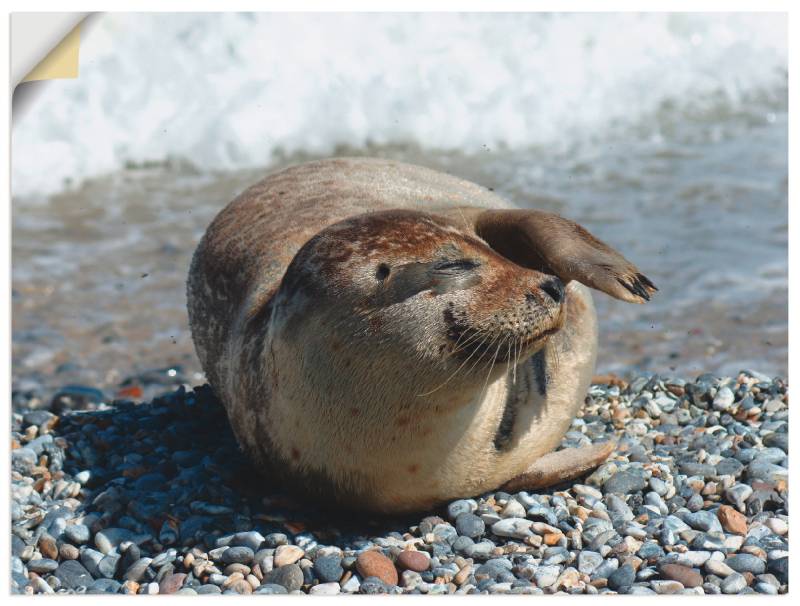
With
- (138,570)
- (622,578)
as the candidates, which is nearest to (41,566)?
(138,570)

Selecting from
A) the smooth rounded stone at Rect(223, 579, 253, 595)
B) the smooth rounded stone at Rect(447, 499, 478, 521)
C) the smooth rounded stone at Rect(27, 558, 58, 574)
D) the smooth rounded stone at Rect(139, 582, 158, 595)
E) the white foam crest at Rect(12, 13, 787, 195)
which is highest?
the white foam crest at Rect(12, 13, 787, 195)

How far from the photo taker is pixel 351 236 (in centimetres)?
405

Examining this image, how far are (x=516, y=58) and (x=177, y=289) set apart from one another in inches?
172

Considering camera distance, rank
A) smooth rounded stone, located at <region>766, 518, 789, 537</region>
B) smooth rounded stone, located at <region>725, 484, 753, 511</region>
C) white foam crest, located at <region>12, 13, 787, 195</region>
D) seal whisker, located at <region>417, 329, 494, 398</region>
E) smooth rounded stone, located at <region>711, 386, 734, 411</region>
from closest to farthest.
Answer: seal whisker, located at <region>417, 329, 494, 398</region>
smooth rounded stone, located at <region>766, 518, 789, 537</region>
smooth rounded stone, located at <region>725, 484, 753, 511</region>
smooth rounded stone, located at <region>711, 386, 734, 411</region>
white foam crest, located at <region>12, 13, 787, 195</region>

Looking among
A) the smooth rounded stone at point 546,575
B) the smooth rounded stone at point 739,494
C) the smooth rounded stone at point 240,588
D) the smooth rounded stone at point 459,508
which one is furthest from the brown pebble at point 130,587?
the smooth rounded stone at point 739,494

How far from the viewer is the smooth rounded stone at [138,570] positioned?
412 cm

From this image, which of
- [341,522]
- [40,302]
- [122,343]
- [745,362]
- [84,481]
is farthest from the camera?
[40,302]

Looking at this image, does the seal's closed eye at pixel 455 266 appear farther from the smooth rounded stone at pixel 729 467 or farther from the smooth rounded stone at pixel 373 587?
the smooth rounded stone at pixel 729 467

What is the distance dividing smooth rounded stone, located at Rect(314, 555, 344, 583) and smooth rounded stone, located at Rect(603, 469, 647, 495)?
133 cm

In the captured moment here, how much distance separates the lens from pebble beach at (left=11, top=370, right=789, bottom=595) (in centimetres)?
395

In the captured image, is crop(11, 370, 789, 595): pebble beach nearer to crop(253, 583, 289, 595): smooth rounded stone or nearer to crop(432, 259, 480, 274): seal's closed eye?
crop(253, 583, 289, 595): smooth rounded stone

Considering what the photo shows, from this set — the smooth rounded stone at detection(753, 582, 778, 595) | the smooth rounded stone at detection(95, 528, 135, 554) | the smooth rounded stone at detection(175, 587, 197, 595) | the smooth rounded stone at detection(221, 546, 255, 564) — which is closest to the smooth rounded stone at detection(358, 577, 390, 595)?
the smooth rounded stone at detection(221, 546, 255, 564)

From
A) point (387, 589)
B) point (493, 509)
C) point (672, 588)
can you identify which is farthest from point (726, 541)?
point (387, 589)

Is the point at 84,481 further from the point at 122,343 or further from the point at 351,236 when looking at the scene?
the point at 122,343
